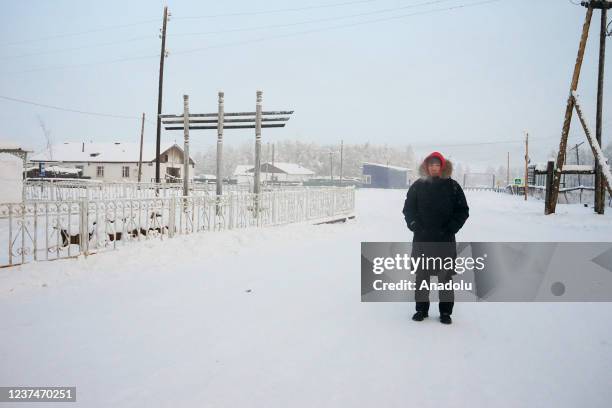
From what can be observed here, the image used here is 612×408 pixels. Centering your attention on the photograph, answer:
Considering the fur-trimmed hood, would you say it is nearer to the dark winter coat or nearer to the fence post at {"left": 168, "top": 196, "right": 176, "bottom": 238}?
the dark winter coat

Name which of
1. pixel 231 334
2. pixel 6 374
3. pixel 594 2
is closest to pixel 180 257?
pixel 231 334

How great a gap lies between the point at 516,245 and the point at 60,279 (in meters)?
9.34

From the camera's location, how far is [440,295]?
14.3ft

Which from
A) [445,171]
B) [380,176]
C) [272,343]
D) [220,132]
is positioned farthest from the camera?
[380,176]

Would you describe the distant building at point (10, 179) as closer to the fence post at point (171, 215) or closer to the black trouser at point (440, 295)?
the fence post at point (171, 215)

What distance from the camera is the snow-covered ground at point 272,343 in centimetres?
288

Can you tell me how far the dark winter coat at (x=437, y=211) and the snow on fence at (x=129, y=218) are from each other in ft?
18.2

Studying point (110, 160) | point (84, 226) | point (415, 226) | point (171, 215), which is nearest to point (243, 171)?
point (110, 160)

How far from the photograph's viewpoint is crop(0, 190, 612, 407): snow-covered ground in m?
2.88

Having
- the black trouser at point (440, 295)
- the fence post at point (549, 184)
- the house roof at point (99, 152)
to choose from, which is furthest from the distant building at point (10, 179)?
the house roof at point (99, 152)

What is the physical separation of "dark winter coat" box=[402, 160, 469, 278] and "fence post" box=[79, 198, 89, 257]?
5595 millimetres

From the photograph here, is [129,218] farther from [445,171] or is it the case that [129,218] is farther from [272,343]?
[445,171]

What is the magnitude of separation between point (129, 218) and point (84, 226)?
4.26ft

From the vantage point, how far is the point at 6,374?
10.3 feet
